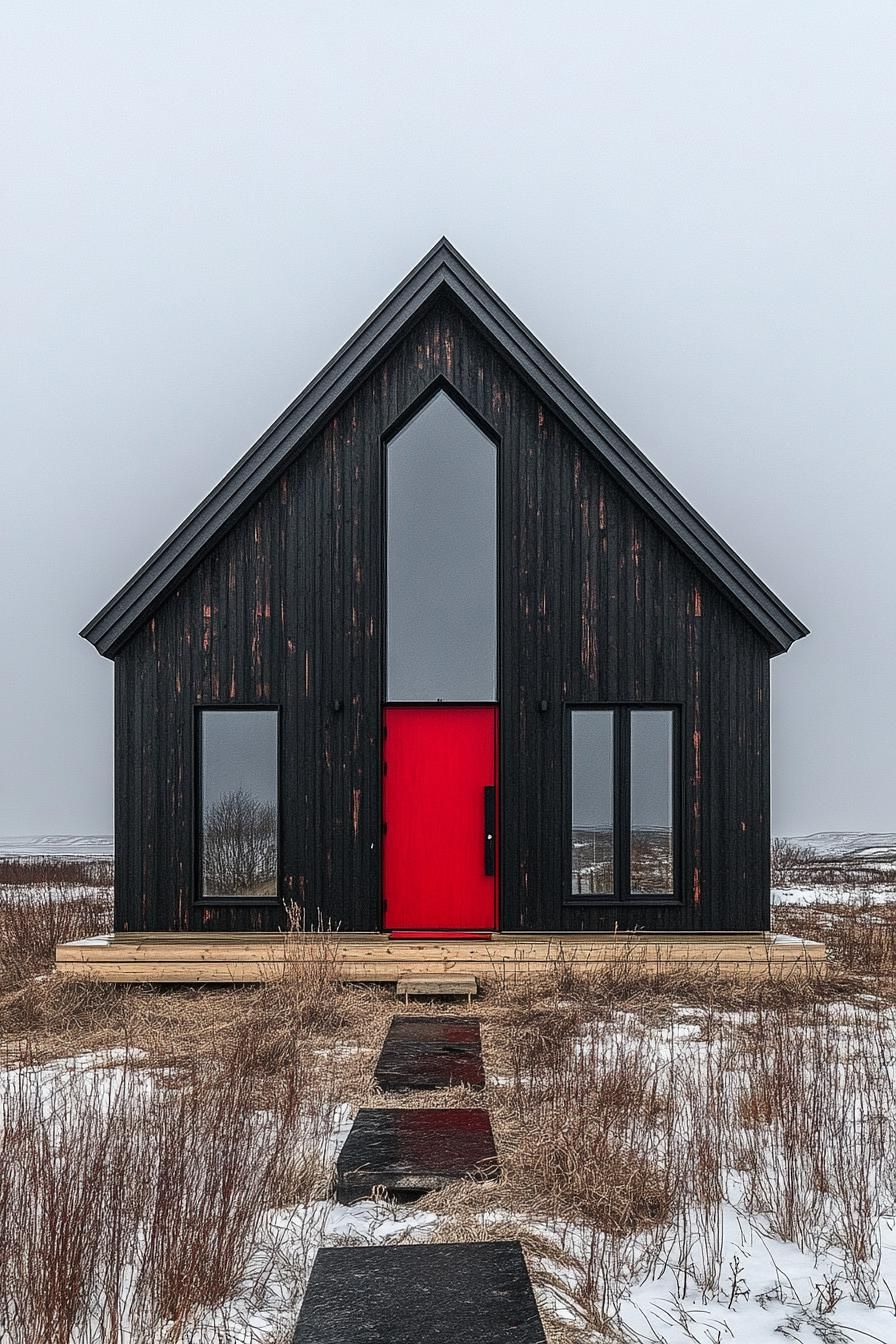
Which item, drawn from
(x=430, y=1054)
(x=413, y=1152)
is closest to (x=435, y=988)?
(x=430, y=1054)

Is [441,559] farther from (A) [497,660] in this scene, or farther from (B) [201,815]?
(B) [201,815]

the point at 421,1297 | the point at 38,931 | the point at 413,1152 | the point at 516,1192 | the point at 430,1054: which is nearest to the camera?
the point at 421,1297

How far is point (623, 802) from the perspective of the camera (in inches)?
406

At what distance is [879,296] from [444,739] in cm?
2653

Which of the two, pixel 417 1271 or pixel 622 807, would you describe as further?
pixel 622 807

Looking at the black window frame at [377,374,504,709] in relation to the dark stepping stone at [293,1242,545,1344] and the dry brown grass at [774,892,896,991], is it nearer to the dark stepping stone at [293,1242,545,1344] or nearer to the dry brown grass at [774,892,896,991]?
the dry brown grass at [774,892,896,991]

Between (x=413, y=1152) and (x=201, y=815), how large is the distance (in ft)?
19.0

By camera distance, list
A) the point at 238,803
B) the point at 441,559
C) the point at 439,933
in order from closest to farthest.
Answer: the point at 439,933
the point at 238,803
the point at 441,559

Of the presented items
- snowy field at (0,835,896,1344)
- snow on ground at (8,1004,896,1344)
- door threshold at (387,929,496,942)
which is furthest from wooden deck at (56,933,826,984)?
snow on ground at (8,1004,896,1344)

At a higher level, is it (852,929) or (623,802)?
(623,802)

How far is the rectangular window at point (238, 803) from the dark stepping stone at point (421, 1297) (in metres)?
6.40

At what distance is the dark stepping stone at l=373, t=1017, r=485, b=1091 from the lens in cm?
631

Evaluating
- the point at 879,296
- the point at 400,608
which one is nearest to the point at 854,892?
the point at 400,608

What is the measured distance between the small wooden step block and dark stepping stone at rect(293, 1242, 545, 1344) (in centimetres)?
492
